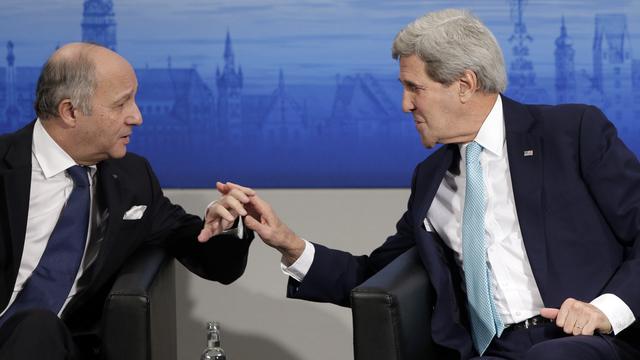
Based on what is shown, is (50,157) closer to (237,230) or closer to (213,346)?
(237,230)

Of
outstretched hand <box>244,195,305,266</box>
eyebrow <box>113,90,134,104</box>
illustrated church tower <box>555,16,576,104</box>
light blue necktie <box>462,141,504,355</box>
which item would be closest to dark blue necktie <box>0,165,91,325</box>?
eyebrow <box>113,90,134,104</box>

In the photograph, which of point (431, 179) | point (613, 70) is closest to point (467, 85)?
point (431, 179)

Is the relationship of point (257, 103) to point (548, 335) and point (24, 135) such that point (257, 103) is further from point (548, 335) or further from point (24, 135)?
point (548, 335)

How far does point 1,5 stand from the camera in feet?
14.0

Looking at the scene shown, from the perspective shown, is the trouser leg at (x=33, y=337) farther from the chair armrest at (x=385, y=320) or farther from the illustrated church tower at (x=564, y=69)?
the illustrated church tower at (x=564, y=69)

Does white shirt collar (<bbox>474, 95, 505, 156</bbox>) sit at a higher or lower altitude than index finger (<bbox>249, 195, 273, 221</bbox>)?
higher

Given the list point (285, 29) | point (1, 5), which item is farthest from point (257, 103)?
point (1, 5)

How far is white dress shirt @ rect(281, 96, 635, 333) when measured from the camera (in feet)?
9.96

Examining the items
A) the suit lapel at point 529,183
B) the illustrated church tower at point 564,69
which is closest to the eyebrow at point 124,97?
the suit lapel at point 529,183

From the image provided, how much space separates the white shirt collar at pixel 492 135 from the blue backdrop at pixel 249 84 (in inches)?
43.4

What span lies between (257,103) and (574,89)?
1.19 m

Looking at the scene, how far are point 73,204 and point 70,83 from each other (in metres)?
0.36

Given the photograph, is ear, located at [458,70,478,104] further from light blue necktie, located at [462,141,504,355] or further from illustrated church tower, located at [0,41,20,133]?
illustrated church tower, located at [0,41,20,133]

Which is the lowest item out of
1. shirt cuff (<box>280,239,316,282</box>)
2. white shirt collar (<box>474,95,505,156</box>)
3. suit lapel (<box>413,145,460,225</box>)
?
shirt cuff (<box>280,239,316,282</box>)
